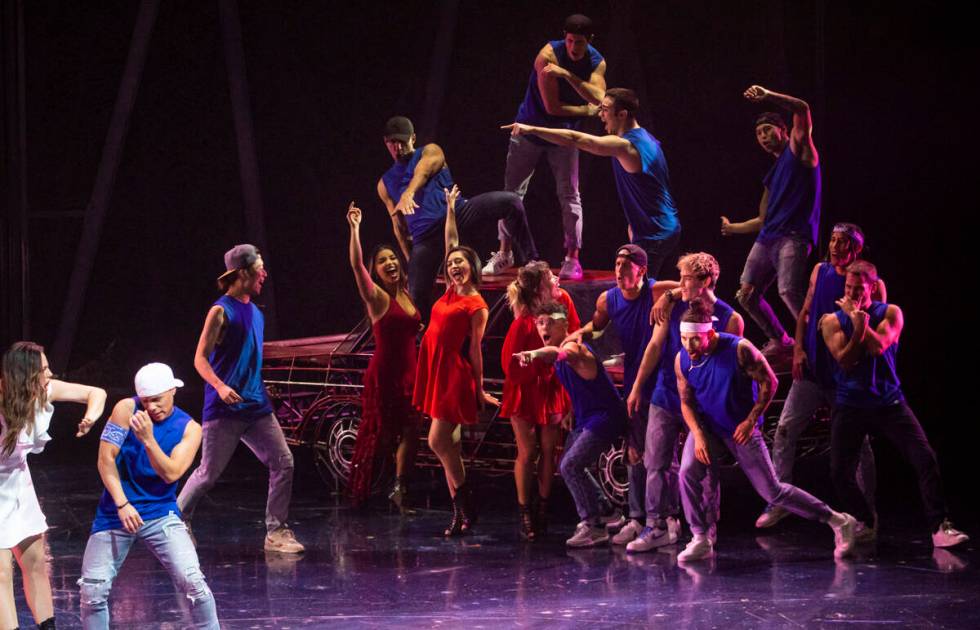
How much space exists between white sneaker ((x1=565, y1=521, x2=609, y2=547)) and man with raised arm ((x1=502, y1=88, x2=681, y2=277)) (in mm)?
1888

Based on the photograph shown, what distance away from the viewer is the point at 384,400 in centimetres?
793

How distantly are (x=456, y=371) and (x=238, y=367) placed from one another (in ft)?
3.85

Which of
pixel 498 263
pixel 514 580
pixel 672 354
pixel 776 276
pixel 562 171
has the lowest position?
pixel 514 580

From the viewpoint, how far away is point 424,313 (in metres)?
8.61

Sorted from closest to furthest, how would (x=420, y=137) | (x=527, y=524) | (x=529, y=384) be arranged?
(x=529, y=384)
(x=527, y=524)
(x=420, y=137)

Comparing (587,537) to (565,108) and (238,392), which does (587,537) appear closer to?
(238,392)

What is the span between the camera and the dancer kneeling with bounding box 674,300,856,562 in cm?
632

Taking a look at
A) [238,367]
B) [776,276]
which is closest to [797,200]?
[776,276]

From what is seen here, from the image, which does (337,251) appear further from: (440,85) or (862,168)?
(862,168)

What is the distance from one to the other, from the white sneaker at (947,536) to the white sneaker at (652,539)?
4.27ft

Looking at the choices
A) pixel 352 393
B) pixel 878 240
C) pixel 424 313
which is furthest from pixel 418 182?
pixel 878 240

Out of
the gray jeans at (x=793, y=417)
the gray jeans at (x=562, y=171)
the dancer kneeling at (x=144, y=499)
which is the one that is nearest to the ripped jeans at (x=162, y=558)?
the dancer kneeling at (x=144, y=499)

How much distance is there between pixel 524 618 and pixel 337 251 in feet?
20.1

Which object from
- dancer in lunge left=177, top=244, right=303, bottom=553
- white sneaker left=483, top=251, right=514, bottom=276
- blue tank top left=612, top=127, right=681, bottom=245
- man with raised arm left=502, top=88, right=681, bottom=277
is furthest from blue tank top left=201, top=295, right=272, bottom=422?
blue tank top left=612, top=127, right=681, bottom=245
